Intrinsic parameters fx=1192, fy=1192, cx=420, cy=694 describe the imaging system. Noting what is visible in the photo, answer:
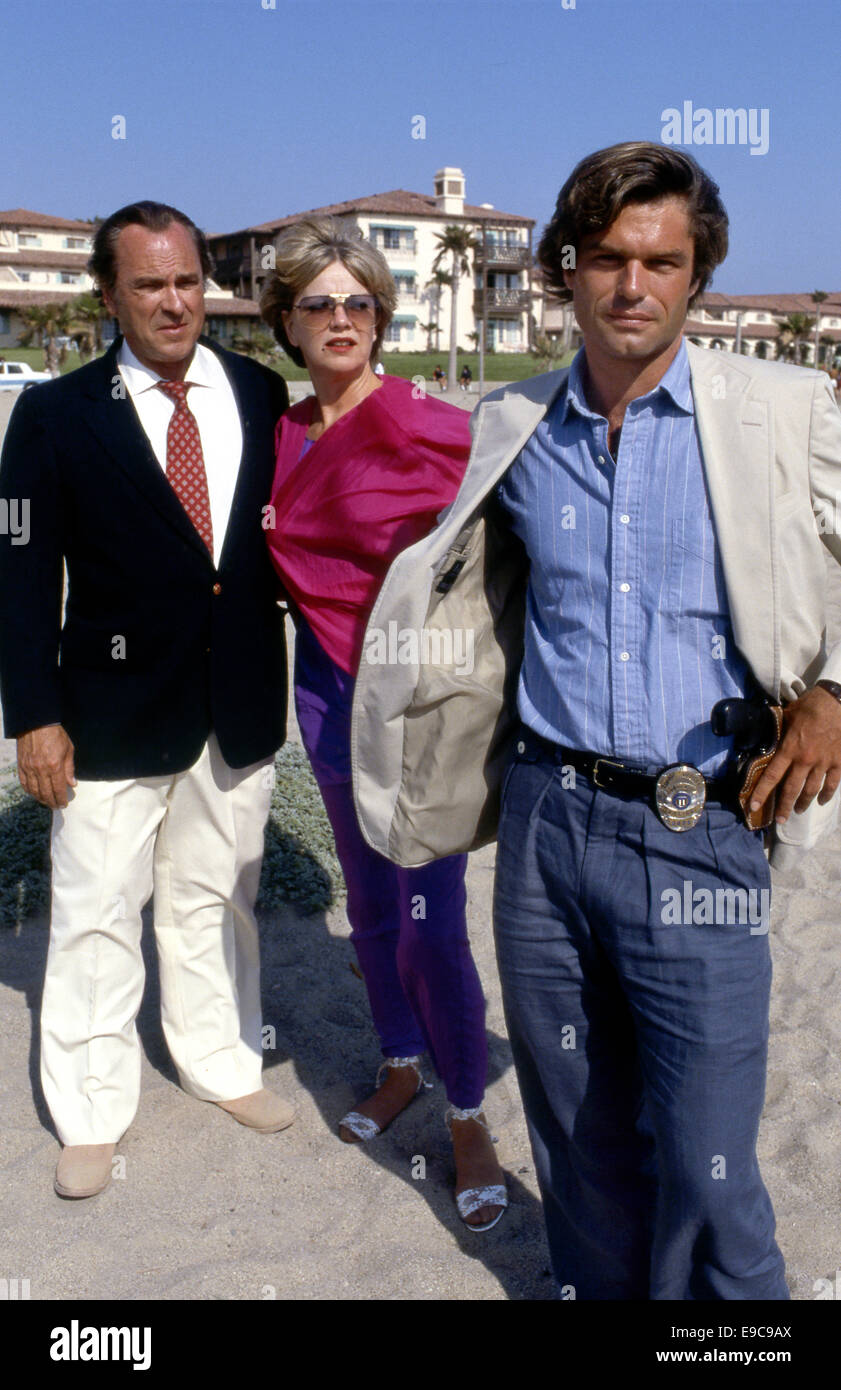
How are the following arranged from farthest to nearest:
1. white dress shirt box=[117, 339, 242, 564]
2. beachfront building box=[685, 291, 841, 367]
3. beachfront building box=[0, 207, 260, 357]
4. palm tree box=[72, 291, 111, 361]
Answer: beachfront building box=[685, 291, 841, 367] → beachfront building box=[0, 207, 260, 357] → palm tree box=[72, 291, 111, 361] → white dress shirt box=[117, 339, 242, 564]

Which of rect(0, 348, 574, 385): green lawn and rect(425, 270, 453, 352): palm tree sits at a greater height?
rect(425, 270, 453, 352): palm tree

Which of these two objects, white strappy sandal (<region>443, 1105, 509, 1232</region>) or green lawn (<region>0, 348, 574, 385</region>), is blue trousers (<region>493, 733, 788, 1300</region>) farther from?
green lawn (<region>0, 348, 574, 385</region>)

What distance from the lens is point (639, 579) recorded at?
2.10 metres

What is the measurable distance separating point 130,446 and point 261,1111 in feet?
6.32

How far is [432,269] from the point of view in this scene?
2628 inches

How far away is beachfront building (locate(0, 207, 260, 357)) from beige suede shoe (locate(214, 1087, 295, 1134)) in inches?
1963

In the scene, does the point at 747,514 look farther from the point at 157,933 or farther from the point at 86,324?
the point at 86,324

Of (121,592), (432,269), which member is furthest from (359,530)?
(432,269)

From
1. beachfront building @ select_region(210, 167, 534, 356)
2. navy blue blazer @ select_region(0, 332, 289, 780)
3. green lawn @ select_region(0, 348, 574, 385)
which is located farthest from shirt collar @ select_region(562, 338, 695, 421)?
beachfront building @ select_region(210, 167, 534, 356)

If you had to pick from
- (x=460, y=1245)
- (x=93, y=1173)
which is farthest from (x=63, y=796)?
(x=460, y=1245)

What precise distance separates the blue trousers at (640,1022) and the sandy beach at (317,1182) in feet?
1.82

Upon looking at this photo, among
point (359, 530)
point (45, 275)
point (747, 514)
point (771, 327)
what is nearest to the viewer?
point (747, 514)

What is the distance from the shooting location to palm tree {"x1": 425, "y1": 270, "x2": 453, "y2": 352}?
62.4 m

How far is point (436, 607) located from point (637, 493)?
485 mm
